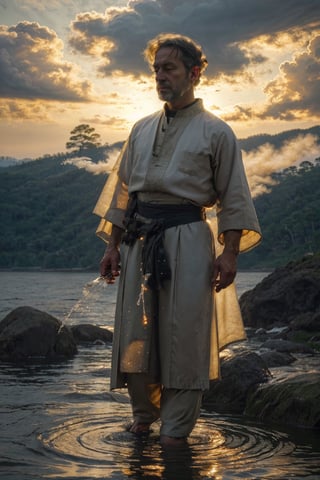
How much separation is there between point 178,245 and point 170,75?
→ 1064 millimetres

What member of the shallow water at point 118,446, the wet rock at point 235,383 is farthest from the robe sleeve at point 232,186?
the wet rock at point 235,383

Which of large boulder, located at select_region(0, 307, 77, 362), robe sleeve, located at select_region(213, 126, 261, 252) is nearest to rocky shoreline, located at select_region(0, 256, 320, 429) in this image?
large boulder, located at select_region(0, 307, 77, 362)

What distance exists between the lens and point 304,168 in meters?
150

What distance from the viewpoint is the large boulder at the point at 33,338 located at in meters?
10.2

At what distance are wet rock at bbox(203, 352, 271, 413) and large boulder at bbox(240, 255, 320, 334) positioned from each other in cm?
891

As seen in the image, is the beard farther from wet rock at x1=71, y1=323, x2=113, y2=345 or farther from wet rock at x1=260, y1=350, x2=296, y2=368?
wet rock at x1=71, y1=323, x2=113, y2=345

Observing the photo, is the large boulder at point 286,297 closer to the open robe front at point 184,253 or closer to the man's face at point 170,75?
the open robe front at point 184,253

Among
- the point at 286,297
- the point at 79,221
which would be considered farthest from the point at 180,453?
the point at 79,221

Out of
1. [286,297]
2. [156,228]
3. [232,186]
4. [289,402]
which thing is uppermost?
[232,186]

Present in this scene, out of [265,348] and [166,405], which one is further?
[265,348]

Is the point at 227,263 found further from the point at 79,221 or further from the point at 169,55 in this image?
the point at 79,221

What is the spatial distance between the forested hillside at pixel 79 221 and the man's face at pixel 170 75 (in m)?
85.8

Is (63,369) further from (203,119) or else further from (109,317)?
(109,317)

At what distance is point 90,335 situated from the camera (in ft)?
43.4
